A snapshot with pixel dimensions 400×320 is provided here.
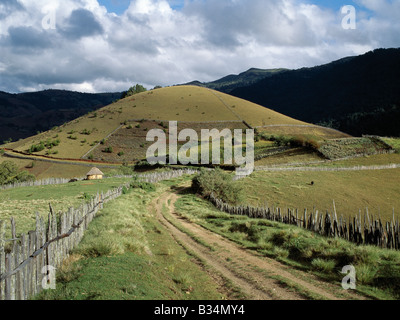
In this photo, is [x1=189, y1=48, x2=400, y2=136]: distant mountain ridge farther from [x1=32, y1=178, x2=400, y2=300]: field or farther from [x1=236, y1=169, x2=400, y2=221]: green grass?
[x1=32, y1=178, x2=400, y2=300]: field

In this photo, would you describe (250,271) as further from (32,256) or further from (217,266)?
(32,256)

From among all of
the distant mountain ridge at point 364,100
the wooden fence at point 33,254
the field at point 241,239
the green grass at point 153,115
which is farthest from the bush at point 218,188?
the distant mountain ridge at point 364,100

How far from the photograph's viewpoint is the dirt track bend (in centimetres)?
801

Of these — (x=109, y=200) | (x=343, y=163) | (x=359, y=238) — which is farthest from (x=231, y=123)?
(x=359, y=238)

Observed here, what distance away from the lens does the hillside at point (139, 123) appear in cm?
7888

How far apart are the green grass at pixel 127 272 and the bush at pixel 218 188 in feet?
52.2

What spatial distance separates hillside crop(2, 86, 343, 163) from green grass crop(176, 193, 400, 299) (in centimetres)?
6075

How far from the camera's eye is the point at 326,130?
9931cm

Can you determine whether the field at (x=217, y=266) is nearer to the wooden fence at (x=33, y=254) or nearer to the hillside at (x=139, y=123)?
the wooden fence at (x=33, y=254)

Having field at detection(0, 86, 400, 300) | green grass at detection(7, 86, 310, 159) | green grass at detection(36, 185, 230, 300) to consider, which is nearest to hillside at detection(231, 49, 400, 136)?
green grass at detection(7, 86, 310, 159)

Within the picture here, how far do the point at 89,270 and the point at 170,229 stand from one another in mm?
8279

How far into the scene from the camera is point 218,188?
29.6 metres
